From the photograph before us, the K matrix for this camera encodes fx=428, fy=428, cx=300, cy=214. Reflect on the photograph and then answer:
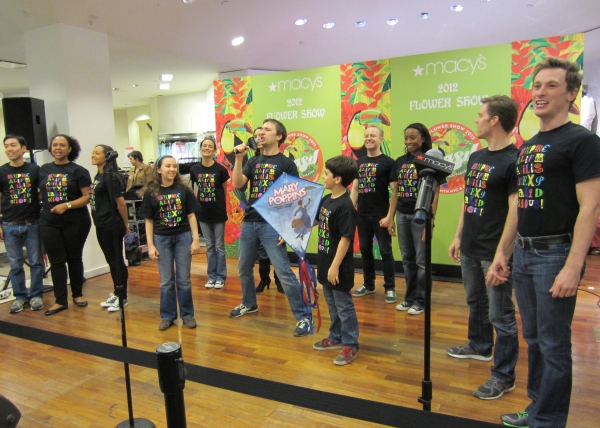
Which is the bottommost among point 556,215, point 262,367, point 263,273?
point 262,367

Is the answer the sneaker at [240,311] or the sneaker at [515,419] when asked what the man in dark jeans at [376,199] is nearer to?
the sneaker at [240,311]

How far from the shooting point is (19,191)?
390cm

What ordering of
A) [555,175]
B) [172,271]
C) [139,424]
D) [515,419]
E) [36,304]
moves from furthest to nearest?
[36,304], [172,271], [139,424], [515,419], [555,175]

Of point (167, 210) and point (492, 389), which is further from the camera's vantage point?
point (167, 210)

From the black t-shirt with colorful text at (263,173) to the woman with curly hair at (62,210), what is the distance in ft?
5.42

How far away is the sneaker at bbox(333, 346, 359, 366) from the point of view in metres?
2.72

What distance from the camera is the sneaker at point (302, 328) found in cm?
322

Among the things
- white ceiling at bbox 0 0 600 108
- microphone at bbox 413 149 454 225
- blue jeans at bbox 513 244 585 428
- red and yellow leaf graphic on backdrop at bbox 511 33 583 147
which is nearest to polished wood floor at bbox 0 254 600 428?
blue jeans at bbox 513 244 585 428

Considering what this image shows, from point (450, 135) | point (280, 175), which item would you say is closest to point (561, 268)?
point (280, 175)

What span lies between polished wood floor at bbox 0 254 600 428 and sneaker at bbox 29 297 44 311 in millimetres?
54

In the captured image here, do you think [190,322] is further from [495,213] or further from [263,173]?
[495,213]

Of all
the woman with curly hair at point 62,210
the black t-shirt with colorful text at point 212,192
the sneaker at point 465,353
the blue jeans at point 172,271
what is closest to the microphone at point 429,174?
the sneaker at point 465,353

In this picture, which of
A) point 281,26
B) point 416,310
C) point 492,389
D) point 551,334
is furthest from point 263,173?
point 281,26

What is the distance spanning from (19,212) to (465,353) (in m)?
3.93
